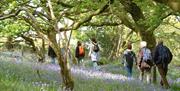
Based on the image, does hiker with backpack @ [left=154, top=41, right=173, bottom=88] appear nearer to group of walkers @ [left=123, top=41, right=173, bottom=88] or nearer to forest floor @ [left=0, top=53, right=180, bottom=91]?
group of walkers @ [left=123, top=41, right=173, bottom=88]

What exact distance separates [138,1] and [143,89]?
521 centimetres

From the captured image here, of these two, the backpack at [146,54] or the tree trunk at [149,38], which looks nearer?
the backpack at [146,54]

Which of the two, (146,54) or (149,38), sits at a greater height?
(149,38)

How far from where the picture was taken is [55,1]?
20953 millimetres

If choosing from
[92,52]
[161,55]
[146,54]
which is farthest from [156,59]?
[92,52]

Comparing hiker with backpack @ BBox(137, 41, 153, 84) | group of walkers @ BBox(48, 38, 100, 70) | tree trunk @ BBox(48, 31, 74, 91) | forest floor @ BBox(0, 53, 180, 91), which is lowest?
group of walkers @ BBox(48, 38, 100, 70)

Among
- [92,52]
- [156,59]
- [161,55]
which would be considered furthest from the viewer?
[92,52]

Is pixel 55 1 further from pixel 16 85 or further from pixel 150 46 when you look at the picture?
pixel 16 85

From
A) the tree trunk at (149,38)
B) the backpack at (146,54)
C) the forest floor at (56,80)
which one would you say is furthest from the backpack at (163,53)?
the tree trunk at (149,38)

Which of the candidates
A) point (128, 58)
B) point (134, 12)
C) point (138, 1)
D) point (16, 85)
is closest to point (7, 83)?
point (16, 85)

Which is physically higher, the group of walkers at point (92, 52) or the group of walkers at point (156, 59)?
the group of walkers at point (156, 59)

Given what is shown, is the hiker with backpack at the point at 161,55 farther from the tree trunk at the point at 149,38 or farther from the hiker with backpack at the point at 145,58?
the tree trunk at the point at 149,38

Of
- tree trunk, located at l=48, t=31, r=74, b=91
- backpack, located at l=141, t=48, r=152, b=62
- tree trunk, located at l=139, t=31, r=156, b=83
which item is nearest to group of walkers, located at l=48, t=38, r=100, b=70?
tree trunk, located at l=139, t=31, r=156, b=83

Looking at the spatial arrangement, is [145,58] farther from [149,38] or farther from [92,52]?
[92,52]
